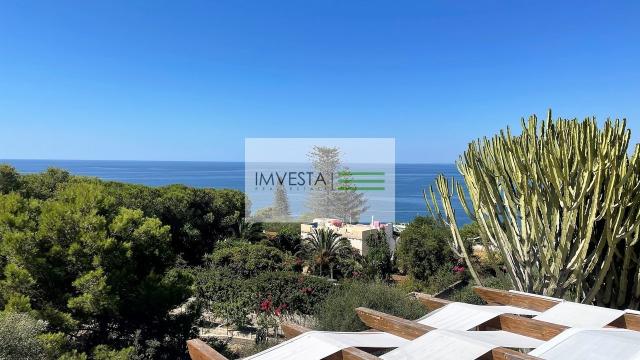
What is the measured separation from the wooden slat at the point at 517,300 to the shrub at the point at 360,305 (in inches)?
201

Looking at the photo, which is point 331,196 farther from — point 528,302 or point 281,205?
point 528,302

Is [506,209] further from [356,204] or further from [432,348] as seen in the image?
[356,204]

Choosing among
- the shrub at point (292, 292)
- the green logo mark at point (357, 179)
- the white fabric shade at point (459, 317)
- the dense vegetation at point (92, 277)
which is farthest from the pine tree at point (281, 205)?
the white fabric shade at point (459, 317)

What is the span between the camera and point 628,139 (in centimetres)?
539

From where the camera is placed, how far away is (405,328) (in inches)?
83.0

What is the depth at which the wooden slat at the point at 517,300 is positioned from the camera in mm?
2787

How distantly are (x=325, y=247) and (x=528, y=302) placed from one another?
16567 mm

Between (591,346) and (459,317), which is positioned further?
(459,317)

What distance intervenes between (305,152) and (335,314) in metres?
25.9

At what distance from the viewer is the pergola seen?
1.74 meters

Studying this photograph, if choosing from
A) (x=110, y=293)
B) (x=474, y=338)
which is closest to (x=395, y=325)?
(x=474, y=338)

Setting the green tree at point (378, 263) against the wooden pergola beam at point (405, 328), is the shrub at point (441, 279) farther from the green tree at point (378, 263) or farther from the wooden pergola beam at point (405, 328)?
the wooden pergola beam at point (405, 328)

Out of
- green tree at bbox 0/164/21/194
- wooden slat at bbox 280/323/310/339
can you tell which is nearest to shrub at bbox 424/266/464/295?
wooden slat at bbox 280/323/310/339

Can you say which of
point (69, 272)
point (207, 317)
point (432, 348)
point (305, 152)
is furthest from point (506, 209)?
point (305, 152)
